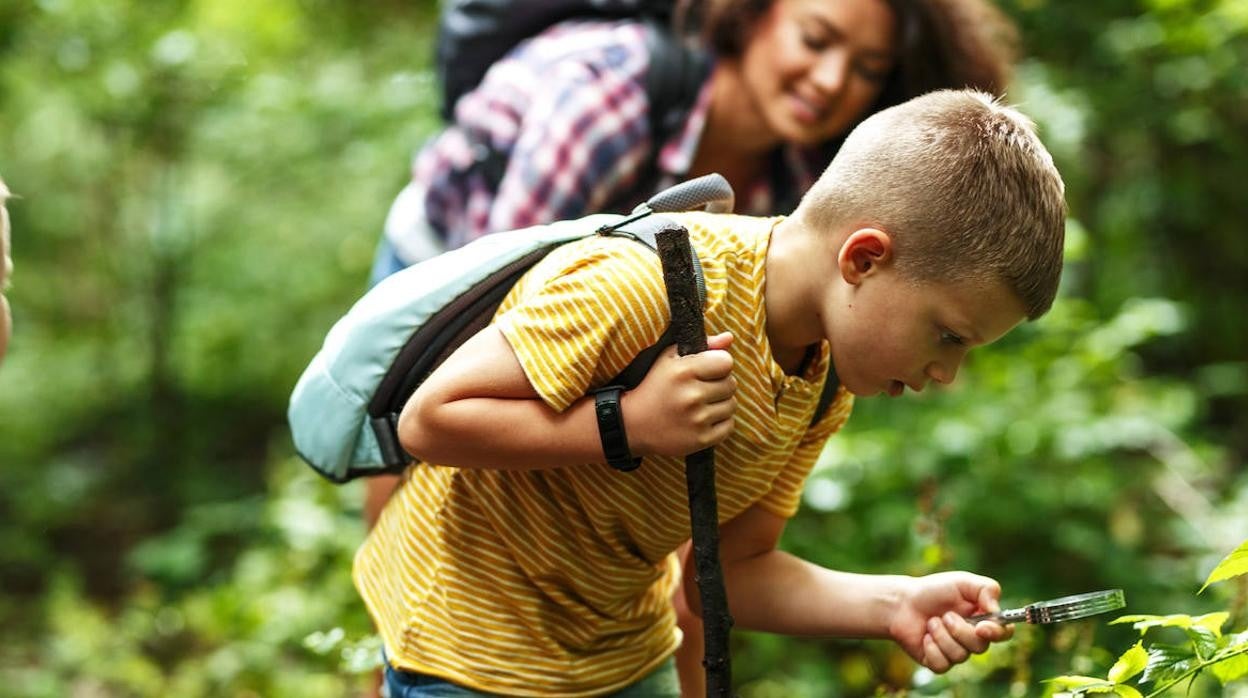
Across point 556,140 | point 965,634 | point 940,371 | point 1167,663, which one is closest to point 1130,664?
point 1167,663

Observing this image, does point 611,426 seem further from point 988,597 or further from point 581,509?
point 988,597

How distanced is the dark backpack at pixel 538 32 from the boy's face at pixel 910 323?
1485 millimetres

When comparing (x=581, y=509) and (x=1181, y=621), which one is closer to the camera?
(x=1181, y=621)

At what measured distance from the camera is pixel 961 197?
1653 mm

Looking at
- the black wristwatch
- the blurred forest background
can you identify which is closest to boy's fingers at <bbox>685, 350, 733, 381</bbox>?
the black wristwatch

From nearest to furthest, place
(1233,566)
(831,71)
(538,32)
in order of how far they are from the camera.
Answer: (1233,566), (831,71), (538,32)

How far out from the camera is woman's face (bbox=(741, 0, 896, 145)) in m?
3.10

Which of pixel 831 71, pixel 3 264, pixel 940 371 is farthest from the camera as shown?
pixel 831 71

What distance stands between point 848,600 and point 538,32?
1.86 meters

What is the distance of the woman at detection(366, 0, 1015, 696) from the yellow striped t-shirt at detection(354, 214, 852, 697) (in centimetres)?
95

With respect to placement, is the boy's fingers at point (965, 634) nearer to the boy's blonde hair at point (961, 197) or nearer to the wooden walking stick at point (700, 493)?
the wooden walking stick at point (700, 493)

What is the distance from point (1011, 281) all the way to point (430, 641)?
40.2 inches

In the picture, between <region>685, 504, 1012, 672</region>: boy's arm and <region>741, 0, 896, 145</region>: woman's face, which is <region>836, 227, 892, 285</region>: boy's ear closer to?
<region>685, 504, 1012, 672</region>: boy's arm

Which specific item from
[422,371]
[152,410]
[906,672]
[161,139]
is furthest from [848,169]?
[152,410]
